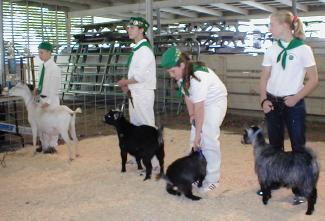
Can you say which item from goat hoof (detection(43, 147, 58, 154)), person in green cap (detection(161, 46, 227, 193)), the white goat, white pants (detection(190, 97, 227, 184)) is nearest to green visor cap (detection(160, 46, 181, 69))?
person in green cap (detection(161, 46, 227, 193))

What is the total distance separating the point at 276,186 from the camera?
12.3ft

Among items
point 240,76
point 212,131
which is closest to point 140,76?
point 212,131

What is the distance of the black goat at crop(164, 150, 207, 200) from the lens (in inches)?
157

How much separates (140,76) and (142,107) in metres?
0.38

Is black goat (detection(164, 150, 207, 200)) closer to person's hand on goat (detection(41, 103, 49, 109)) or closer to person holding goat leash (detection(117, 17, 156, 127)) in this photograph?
person holding goat leash (detection(117, 17, 156, 127))

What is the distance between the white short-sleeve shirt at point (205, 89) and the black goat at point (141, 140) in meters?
0.90

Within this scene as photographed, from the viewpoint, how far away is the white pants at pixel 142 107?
16.8 feet

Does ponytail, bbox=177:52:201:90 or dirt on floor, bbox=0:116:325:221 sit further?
ponytail, bbox=177:52:201:90

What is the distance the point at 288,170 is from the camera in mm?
3592

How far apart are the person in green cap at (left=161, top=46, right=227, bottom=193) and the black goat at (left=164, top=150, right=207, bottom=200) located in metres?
0.10

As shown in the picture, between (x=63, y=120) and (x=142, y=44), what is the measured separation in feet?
5.28

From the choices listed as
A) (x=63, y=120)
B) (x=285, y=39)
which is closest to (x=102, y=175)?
(x=63, y=120)

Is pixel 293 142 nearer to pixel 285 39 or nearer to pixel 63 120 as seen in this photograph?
pixel 285 39

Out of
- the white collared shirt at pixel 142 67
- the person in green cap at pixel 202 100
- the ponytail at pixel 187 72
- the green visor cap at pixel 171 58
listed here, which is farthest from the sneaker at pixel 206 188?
the white collared shirt at pixel 142 67
